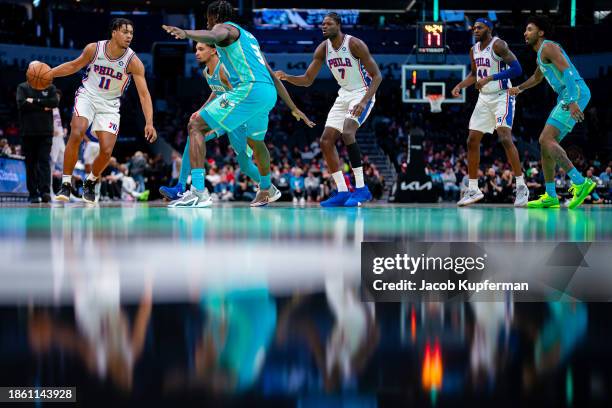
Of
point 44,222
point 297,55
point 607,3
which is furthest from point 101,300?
point 607,3

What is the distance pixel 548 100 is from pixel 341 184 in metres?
20.9

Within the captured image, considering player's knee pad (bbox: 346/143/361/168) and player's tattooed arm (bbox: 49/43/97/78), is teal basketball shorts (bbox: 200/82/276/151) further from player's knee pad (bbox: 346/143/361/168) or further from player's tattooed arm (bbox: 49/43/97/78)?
player's tattooed arm (bbox: 49/43/97/78)

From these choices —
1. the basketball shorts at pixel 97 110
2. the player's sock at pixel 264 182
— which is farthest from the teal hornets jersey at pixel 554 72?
the basketball shorts at pixel 97 110

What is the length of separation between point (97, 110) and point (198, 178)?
1782 mm

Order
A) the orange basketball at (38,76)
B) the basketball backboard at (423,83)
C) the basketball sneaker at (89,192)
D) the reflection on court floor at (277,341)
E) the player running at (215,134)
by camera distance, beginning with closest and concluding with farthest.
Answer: the reflection on court floor at (277,341), the player running at (215,134), the basketball sneaker at (89,192), the orange basketball at (38,76), the basketball backboard at (423,83)

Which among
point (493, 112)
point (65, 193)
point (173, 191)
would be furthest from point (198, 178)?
point (493, 112)

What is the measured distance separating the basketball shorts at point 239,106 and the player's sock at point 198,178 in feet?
1.29

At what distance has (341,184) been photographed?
7805 millimetres

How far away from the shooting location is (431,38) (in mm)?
17344

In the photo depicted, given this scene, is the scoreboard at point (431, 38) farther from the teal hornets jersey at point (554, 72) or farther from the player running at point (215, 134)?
the player running at point (215, 134)

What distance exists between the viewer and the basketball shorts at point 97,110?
7387mm

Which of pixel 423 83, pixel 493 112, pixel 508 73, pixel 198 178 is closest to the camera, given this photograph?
pixel 198 178

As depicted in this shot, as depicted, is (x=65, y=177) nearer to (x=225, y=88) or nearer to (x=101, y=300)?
(x=225, y=88)

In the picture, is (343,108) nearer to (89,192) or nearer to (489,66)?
(489,66)
